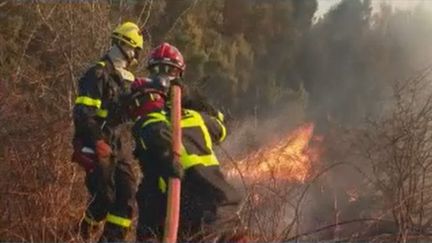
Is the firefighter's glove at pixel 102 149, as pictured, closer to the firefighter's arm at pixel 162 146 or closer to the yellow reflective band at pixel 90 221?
the yellow reflective band at pixel 90 221

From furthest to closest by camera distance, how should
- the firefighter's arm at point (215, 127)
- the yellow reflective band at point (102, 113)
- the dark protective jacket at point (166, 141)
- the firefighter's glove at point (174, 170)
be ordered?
the yellow reflective band at point (102, 113), the firefighter's arm at point (215, 127), the dark protective jacket at point (166, 141), the firefighter's glove at point (174, 170)

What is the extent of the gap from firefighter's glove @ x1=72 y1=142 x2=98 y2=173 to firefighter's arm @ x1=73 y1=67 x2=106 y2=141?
0.16 m

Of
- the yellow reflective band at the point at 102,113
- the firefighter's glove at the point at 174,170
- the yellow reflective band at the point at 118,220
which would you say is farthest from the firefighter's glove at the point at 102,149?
the firefighter's glove at the point at 174,170

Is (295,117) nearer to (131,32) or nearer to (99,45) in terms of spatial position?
(99,45)

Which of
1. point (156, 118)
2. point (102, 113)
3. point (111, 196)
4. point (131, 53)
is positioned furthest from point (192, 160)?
point (131, 53)

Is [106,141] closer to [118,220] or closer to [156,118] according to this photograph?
[118,220]

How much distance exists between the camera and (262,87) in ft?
98.1

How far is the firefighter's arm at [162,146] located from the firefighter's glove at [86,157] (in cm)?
114

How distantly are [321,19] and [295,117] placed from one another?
887 cm

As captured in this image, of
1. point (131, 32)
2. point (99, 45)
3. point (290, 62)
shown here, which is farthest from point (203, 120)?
point (290, 62)

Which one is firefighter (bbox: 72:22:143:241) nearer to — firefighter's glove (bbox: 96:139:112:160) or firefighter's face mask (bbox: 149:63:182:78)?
firefighter's glove (bbox: 96:139:112:160)

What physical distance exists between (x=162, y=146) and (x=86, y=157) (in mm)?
1376

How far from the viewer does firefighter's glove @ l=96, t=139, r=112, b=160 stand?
599 cm

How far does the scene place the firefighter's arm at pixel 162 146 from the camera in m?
4.83
